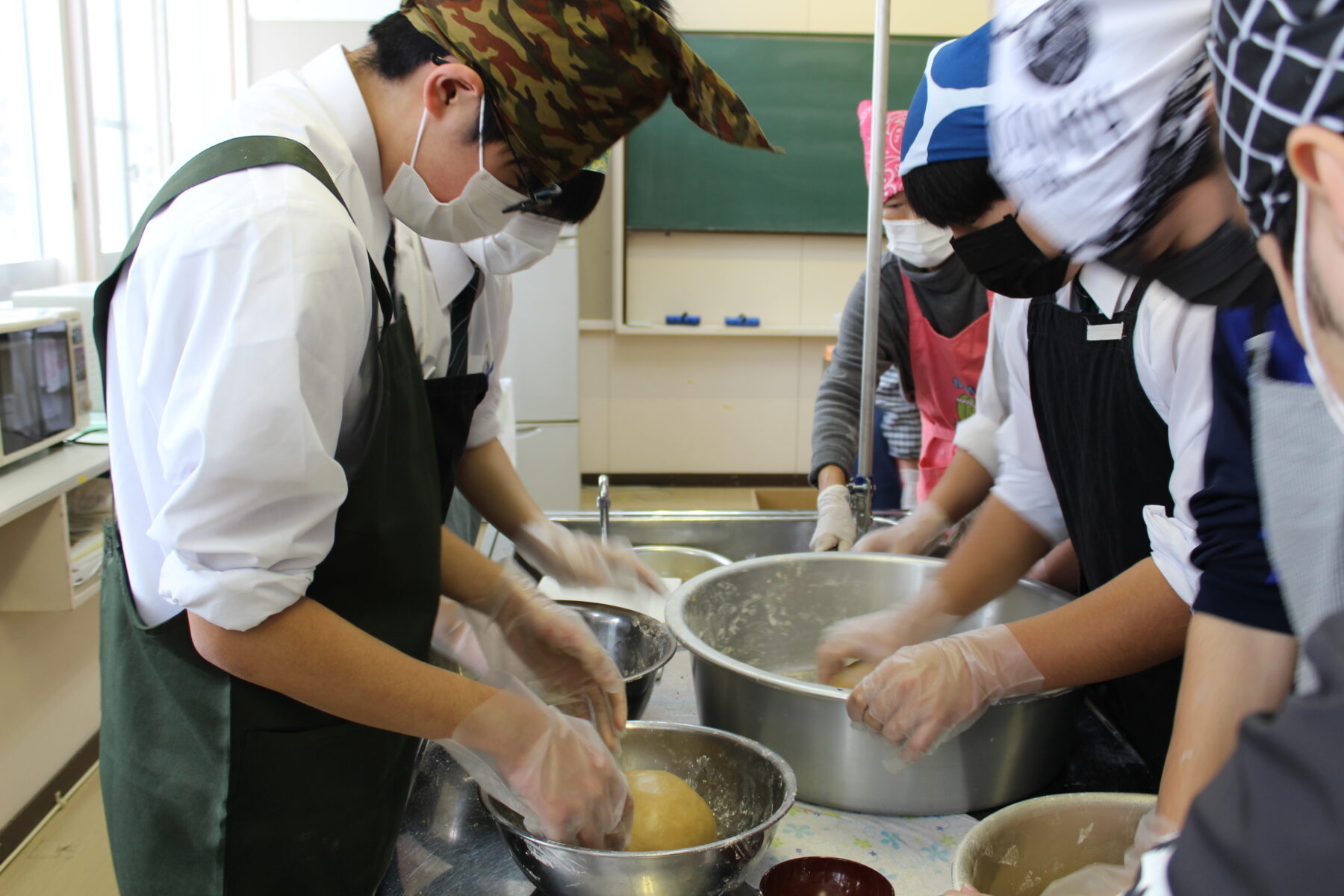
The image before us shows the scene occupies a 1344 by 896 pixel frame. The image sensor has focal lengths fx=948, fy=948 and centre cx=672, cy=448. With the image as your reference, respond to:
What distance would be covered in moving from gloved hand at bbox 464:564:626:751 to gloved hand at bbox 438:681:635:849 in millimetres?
185

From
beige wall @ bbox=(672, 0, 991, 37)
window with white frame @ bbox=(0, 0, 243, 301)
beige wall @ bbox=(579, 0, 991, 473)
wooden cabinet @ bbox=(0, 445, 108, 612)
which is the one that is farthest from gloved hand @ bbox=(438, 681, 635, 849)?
beige wall @ bbox=(672, 0, 991, 37)

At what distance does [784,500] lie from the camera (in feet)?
11.3

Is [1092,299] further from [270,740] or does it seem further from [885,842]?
[270,740]

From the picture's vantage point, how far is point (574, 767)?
36.3 inches

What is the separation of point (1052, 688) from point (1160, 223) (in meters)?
0.56

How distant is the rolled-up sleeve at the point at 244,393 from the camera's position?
28.8 inches

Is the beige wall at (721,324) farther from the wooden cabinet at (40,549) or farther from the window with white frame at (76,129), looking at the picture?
the wooden cabinet at (40,549)

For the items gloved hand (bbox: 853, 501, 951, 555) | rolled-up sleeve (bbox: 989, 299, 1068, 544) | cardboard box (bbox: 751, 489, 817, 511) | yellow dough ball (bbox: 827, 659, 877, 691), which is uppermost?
rolled-up sleeve (bbox: 989, 299, 1068, 544)

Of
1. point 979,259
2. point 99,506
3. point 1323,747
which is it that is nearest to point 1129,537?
point 979,259

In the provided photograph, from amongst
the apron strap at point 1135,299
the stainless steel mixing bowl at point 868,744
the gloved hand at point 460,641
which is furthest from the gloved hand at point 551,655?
the apron strap at point 1135,299

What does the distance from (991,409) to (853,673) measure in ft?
2.05

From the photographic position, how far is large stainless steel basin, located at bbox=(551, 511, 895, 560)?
7.29 ft

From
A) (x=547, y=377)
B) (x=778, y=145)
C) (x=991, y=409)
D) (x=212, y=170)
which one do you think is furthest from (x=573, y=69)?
(x=778, y=145)

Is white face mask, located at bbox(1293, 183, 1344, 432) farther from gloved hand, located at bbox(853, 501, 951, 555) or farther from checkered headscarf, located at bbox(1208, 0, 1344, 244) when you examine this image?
gloved hand, located at bbox(853, 501, 951, 555)
